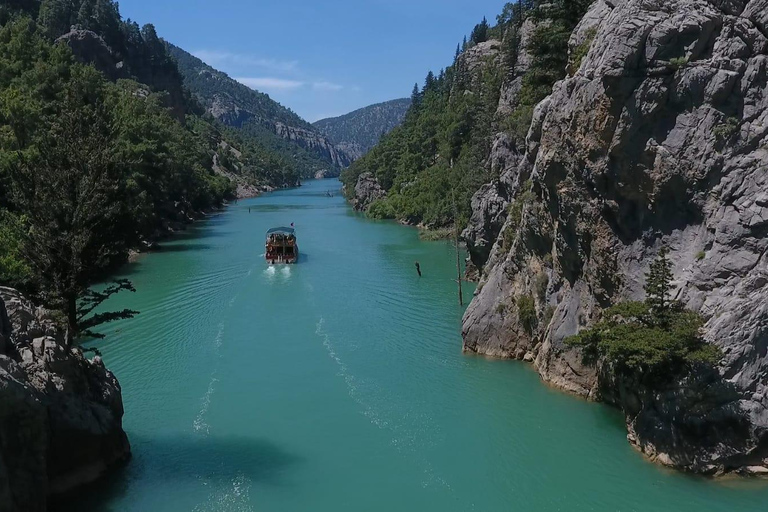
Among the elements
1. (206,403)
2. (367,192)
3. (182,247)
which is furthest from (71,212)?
(367,192)

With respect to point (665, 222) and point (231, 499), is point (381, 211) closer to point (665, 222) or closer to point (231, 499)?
point (665, 222)

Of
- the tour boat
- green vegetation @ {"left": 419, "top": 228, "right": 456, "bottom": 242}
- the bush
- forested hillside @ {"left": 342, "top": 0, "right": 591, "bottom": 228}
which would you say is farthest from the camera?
green vegetation @ {"left": 419, "top": 228, "right": 456, "bottom": 242}

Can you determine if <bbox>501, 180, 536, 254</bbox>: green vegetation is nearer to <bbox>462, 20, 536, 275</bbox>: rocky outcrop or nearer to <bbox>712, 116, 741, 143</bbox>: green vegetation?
<bbox>462, 20, 536, 275</bbox>: rocky outcrop

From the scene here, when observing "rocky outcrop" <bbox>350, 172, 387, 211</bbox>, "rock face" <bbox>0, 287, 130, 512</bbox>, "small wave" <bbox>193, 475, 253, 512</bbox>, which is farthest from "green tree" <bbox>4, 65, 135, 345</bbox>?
"rocky outcrop" <bbox>350, 172, 387, 211</bbox>

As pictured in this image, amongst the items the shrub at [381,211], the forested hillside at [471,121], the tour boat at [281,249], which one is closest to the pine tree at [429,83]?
the forested hillside at [471,121]

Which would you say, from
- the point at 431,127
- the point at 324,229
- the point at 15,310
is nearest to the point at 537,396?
the point at 15,310

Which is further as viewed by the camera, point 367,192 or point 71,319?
point 367,192
